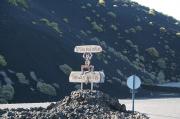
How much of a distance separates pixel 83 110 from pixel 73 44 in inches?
1379

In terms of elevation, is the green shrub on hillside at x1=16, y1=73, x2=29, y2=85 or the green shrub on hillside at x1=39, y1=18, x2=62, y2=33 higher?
the green shrub on hillside at x1=39, y1=18, x2=62, y2=33

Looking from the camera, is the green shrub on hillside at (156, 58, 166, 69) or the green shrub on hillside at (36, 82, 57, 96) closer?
the green shrub on hillside at (36, 82, 57, 96)

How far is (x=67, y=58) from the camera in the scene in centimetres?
5209

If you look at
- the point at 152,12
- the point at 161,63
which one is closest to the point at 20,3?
the point at 161,63

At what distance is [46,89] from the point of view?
43.0m

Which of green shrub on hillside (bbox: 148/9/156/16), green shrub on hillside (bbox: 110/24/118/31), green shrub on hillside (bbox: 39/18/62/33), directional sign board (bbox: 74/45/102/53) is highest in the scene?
green shrub on hillside (bbox: 148/9/156/16)

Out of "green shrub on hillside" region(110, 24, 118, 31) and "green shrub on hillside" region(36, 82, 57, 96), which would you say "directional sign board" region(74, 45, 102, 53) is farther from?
"green shrub on hillside" region(110, 24, 118, 31)

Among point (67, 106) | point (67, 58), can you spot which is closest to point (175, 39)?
point (67, 58)

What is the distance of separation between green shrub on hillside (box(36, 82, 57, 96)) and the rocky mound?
17.7 m

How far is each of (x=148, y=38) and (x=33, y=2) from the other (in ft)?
63.2

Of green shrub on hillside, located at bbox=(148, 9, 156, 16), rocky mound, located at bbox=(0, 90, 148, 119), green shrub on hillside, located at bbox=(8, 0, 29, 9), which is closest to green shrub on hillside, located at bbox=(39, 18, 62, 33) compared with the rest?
green shrub on hillside, located at bbox=(8, 0, 29, 9)

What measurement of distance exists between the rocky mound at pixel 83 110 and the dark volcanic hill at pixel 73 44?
15.6 metres

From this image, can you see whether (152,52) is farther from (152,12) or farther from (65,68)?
(65,68)

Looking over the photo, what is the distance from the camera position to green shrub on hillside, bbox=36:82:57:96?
42688 millimetres
